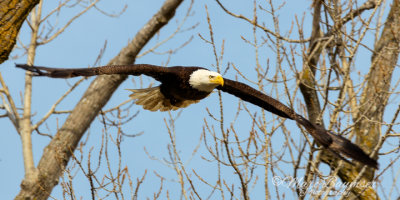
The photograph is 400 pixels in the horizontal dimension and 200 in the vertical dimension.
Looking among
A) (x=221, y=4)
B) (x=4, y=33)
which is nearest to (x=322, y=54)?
(x=221, y=4)

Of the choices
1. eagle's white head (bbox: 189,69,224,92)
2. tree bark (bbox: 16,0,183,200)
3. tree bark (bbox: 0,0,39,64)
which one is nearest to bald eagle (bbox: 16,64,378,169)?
eagle's white head (bbox: 189,69,224,92)

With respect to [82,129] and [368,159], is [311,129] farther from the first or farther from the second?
[82,129]

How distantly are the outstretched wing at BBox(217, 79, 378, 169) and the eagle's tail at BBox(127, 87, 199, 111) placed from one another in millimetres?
957

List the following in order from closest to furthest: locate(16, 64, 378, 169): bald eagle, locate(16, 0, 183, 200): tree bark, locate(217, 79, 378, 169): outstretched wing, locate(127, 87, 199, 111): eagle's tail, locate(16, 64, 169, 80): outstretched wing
Answer: locate(16, 64, 169, 80): outstretched wing < locate(16, 64, 378, 169): bald eagle < locate(217, 79, 378, 169): outstretched wing < locate(127, 87, 199, 111): eagle's tail < locate(16, 0, 183, 200): tree bark

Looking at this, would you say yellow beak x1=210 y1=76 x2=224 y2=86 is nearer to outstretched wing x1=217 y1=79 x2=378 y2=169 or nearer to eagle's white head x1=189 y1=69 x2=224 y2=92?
eagle's white head x1=189 y1=69 x2=224 y2=92

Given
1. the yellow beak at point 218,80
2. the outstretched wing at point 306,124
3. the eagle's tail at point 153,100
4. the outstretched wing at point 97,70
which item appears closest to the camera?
the outstretched wing at point 97,70

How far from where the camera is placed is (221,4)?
6.33m

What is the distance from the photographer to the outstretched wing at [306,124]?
4363 millimetres

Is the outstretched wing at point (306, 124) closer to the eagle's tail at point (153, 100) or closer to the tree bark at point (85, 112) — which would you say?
the eagle's tail at point (153, 100)

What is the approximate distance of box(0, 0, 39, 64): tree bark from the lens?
376 cm

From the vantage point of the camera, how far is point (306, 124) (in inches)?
186

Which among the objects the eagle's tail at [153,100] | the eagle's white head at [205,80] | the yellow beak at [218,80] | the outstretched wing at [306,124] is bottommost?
the outstretched wing at [306,124]

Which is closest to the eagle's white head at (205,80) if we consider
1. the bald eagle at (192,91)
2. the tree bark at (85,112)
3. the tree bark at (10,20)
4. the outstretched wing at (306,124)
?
the bald eagle at (192,91)

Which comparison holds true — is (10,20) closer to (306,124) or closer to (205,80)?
(205,80)
